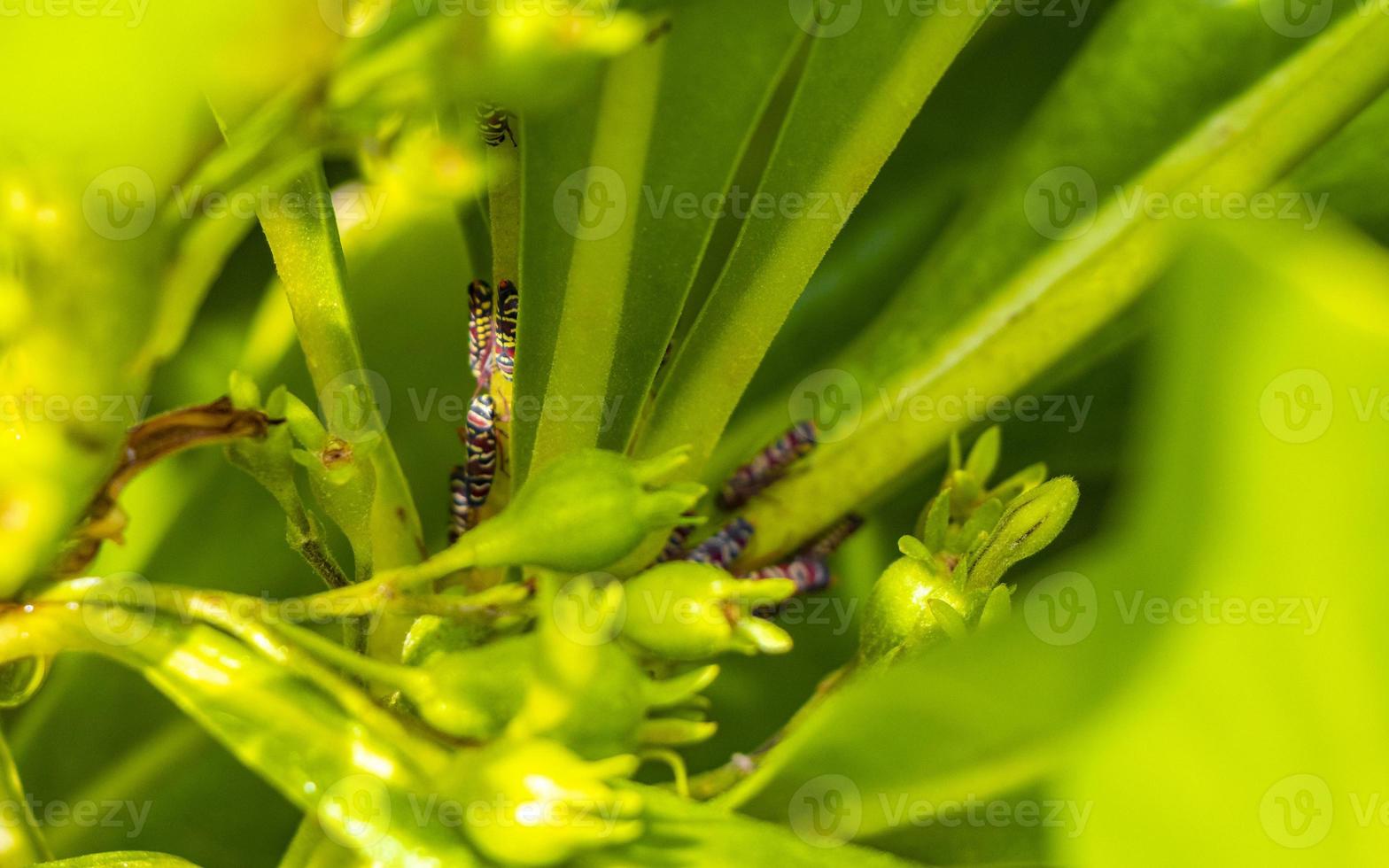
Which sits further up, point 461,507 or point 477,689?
point 461,507

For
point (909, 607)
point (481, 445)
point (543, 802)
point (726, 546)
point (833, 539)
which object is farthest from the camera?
point (833, 539)

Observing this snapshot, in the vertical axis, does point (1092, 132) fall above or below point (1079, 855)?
above

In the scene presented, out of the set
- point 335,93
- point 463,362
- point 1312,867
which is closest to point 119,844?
point 463,362

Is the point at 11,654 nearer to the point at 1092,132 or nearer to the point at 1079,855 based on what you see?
the point at 1079,855

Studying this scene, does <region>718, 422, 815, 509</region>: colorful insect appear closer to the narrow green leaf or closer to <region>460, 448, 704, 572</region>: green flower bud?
the narrow green leaf

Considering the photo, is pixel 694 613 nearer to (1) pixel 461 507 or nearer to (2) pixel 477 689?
(2) pixel 477 689

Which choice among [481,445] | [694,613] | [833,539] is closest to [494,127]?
[481,445]
